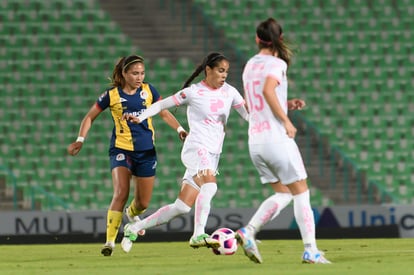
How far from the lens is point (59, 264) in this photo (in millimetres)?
10297

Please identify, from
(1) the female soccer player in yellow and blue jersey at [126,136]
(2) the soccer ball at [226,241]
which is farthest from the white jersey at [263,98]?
(1) the female soccer player in yellow and blue jersey at [126,136]

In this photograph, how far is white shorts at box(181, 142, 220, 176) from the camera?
35.9 ft

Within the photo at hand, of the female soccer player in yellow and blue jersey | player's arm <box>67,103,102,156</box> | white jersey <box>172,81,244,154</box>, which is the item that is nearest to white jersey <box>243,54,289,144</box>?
white jersey <box>172,81,244,154</box>

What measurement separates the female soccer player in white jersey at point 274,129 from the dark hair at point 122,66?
8.53ft

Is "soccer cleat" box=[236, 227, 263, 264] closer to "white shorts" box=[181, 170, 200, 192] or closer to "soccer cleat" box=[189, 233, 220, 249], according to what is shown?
"soccer cleat" box=[189, 233, 220, 249]

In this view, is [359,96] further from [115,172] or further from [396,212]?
[115,172]

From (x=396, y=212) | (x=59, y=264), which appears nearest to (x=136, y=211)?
(x=59, y=264)

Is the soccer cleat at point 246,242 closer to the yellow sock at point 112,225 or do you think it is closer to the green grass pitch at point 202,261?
the green grass pitch at point 202,261

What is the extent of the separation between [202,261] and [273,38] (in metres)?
2.30

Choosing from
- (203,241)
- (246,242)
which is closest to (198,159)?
(203,241)

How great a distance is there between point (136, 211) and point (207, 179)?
123cm

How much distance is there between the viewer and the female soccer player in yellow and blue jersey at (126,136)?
11242 millimetres

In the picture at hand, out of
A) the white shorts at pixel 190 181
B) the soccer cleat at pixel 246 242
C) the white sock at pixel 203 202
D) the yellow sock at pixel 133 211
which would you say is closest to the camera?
the soccer cleat at pixel 246 242

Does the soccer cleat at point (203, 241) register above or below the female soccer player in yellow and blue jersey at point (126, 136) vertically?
below
